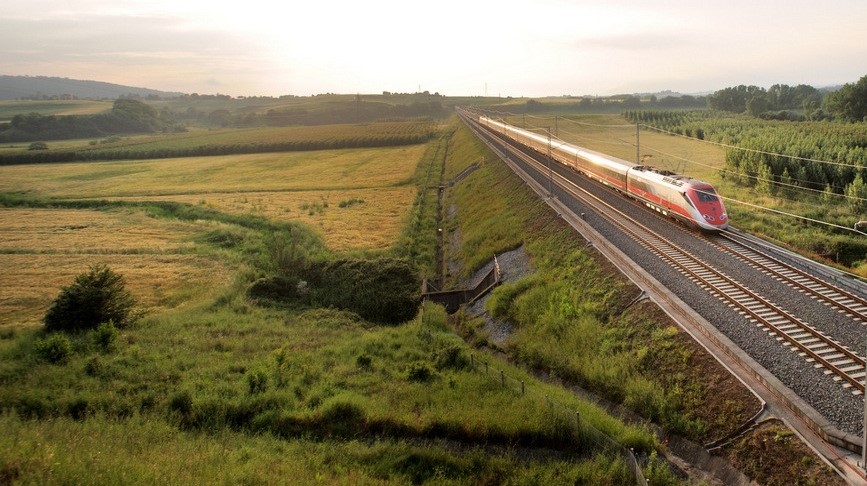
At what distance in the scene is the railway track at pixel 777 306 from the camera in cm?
1576

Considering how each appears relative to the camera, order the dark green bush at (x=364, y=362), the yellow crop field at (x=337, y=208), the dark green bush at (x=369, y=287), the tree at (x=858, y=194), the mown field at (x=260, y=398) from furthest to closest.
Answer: the yellow crop field at (x=337, y=208)
the tree at (x=858, y=194)
the dark green bush at (x=369, y=287)
the dark green bush at (x=364, y=362)
the mown field at (x=260, y=398)

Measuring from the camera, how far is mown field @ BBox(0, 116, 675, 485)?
1316 centimetres

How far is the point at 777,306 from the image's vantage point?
19797mm

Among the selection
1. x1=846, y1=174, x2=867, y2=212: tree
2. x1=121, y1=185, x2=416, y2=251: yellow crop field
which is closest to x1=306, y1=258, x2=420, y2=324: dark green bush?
x1=121, y1=185, x2=416, y2=251: yellow crop field

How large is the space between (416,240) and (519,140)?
145 feet

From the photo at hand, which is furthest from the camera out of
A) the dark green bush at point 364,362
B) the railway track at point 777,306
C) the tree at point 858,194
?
the tree at point 858,194

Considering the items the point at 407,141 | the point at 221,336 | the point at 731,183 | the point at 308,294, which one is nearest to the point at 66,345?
the point at 221,336

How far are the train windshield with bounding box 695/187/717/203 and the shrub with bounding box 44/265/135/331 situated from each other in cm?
2889

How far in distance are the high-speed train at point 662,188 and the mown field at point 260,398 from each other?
14.6m

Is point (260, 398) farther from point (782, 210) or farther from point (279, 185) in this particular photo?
point (279, 185)

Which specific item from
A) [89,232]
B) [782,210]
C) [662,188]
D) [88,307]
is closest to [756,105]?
[782,210]

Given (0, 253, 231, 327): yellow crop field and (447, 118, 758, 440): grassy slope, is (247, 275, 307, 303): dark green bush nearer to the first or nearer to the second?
(0, 253, 231, 327): yellow crop field

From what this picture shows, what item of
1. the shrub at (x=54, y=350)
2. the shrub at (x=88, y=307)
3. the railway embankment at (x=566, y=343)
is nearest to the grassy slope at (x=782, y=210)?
the railway embankment at (x=566, y=343)

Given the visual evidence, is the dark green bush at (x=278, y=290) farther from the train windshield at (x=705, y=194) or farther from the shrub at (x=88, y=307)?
the train windshield at (x=705, y=194)
